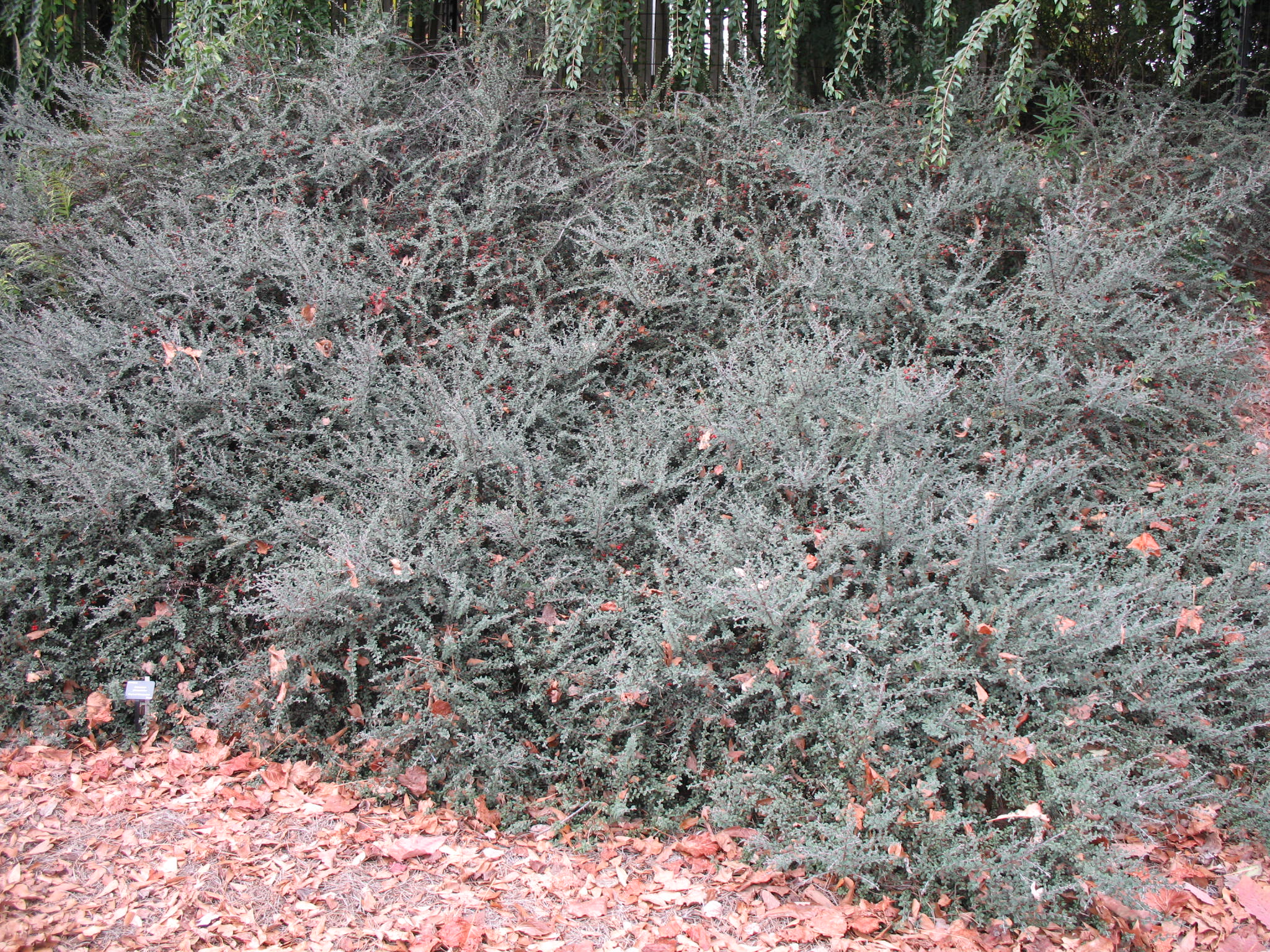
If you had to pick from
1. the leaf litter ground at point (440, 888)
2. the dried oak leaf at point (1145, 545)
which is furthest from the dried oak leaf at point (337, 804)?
the dried oak leaf at point (1145, 545)

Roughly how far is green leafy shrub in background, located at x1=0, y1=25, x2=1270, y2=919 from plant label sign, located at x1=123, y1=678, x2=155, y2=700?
163 mm

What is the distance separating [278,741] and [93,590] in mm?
1101

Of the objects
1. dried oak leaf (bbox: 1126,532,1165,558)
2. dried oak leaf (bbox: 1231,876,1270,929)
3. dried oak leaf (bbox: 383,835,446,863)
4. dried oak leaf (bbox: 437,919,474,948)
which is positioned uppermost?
dried oak leaf (bbox: 1126,532,1165,558)

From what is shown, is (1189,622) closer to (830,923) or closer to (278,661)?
(830,923)

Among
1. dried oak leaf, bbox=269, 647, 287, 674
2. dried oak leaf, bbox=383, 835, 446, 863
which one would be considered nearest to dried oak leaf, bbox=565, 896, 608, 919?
dried oak leaf, bbox=383, 835, 446, 863

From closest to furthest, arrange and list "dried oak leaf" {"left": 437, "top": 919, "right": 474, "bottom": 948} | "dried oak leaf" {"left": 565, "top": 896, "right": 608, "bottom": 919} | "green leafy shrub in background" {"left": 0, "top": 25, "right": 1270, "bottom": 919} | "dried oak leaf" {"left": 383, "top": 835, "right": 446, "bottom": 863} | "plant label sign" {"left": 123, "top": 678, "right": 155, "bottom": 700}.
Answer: "dried oak leaf" {"left": 437, "top": 919, "right": 474, "bottom": 948}
"dried oak leaf" {"left": 565, "top": 896, "right": 608, "bottom": 919}
"dried oak leaf" {"left": 383, "top": 835, "right": 446, "bottom": 863}
"green leafy shrub in background" {"left": 0, "top": 25, "right": 1270, "bottom": 919}
"plant label sign" {"left": 123, "top": 678, "right": 155, "bottom": 700}

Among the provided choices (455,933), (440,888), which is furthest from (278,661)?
(455,933)

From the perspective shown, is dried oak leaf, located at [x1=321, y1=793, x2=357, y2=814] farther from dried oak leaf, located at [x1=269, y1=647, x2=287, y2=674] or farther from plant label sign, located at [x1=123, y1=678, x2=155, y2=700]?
plant label sign, located at [x1=123, y1=678, x2=155, y2=700]

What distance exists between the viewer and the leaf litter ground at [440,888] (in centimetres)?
218

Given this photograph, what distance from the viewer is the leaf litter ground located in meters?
2.18

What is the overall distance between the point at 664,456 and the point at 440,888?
5.75ft

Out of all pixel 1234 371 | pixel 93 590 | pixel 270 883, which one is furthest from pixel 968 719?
pixel 93 590

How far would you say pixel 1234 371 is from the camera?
386 cm

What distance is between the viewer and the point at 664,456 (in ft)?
11.2
